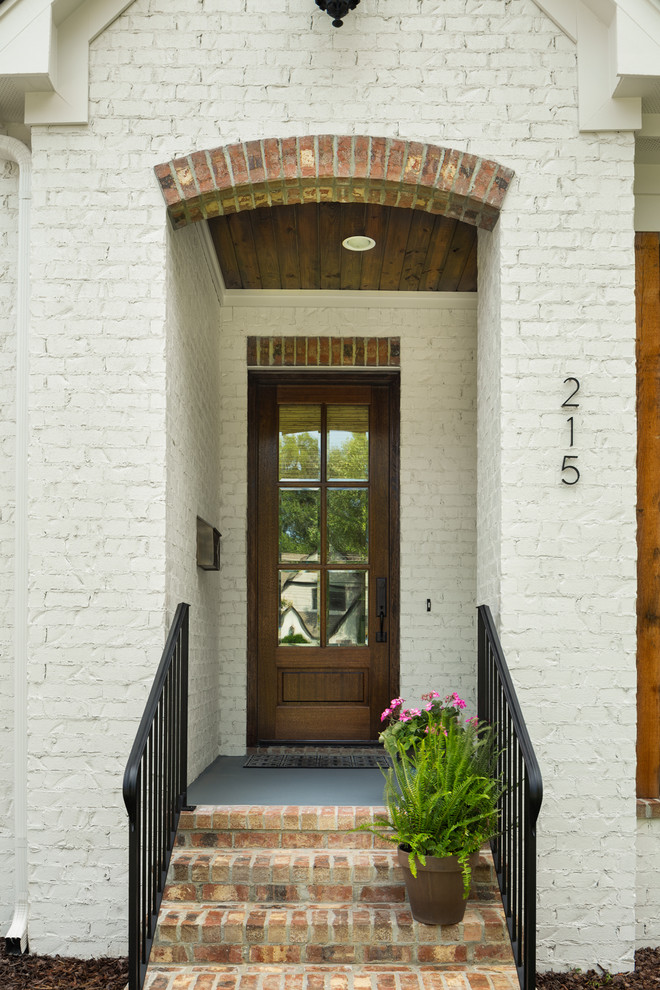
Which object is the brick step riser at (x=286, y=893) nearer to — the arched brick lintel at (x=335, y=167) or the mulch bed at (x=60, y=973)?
the mulch bed at (x=60, y=973)

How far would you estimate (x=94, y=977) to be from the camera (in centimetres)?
334

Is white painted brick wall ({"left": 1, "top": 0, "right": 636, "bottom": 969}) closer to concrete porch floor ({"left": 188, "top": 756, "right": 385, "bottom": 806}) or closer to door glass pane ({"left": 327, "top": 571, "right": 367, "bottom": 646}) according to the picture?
concrete porch floor ({"left": 188, "top": 756, "right": 385, "bottom": 806})

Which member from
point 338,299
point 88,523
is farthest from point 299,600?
point 88,523

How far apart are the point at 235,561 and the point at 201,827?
83.6 inches

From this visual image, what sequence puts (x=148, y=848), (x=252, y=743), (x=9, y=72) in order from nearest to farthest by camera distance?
(x=148, y=848)
(x=9, y=72)
(x=252, y=743)

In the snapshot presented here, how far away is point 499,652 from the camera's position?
135 inches

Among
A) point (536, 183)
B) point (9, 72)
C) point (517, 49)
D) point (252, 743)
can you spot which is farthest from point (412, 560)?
point (9, 72)

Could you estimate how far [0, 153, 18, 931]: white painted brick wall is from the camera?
3711 mm

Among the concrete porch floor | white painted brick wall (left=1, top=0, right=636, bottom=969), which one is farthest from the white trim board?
the concrete porch floor

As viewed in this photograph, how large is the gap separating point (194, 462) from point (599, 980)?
8.92ft

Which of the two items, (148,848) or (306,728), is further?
(306,728)

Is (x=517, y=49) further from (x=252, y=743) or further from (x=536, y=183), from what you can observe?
(x=252, y=743)

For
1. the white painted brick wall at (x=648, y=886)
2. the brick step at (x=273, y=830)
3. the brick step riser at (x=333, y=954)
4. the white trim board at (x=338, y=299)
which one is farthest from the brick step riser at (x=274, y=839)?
the white trim board at (x=338, y=299)

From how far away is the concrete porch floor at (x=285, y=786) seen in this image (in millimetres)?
3910
